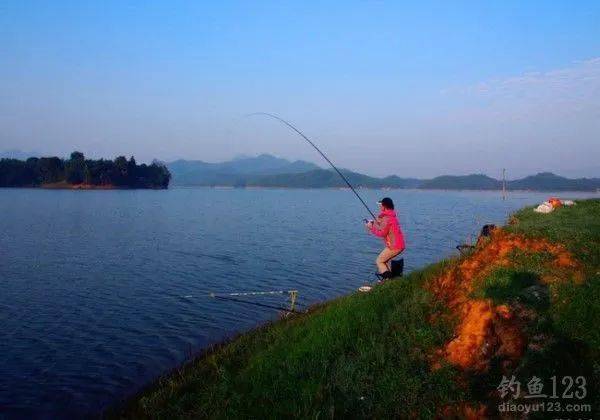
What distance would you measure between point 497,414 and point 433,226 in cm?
4368

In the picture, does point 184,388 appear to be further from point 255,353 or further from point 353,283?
point 353,283

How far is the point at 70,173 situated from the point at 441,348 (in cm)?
16537

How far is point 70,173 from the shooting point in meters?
153

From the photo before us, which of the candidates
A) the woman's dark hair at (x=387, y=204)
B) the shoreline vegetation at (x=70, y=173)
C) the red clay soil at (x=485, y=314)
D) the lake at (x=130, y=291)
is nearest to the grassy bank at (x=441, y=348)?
the red clay soil at (x=485, y=314)

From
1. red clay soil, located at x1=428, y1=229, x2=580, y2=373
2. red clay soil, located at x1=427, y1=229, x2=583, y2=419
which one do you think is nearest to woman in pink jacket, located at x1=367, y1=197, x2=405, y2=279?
red clay soil, located at x1=428, y1=229, x2=580, y2=373

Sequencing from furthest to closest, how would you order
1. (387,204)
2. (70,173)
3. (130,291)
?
(70,173)
(130,291)
(387,204)

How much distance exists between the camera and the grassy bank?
6172 millimetres

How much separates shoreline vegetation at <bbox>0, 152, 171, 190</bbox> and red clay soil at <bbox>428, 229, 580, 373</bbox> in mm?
158528

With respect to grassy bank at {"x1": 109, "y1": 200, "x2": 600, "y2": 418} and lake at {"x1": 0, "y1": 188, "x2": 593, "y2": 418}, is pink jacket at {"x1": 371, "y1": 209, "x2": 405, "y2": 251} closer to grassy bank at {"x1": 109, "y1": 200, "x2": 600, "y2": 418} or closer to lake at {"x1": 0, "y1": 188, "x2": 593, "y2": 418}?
grassy bank at {"x1": 109, "y1": 200, "x2": 600, "y2": 418}

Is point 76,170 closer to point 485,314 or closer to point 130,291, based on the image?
point 130,291

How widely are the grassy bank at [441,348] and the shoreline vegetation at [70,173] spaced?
15732cm

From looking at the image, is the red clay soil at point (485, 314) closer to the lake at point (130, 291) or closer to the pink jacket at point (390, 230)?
the pink jacket at point (390, 230)

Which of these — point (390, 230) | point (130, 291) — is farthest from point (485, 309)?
point (130, 291)

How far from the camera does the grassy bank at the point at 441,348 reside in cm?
617
